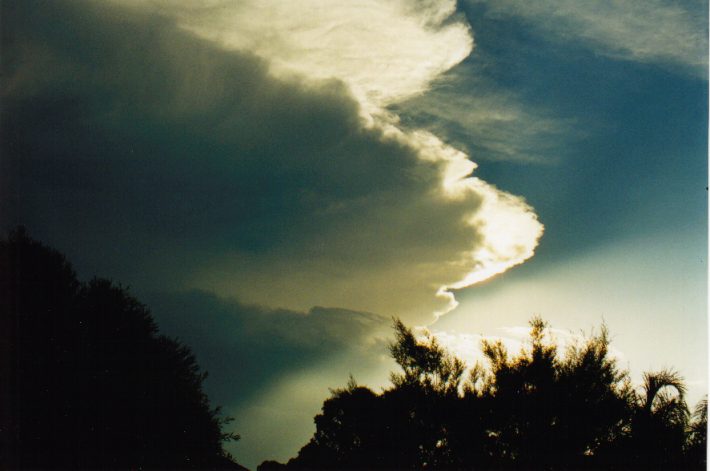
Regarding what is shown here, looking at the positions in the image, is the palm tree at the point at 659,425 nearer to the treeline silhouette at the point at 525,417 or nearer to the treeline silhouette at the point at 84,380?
the treeline silhouette at the point at 525,417

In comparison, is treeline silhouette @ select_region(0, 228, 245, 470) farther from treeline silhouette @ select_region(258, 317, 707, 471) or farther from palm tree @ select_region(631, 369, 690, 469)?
palm tree @ select_region(631, 369, 690, 469)

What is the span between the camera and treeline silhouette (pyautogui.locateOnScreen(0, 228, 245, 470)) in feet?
44.5

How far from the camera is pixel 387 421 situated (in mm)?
16391

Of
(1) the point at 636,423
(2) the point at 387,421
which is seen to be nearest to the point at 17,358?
(2) the point at 387,421

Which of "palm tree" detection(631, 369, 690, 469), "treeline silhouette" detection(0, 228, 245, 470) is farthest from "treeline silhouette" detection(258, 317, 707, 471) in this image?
"treeline silhouette" detection(0, 228, 245, 470)

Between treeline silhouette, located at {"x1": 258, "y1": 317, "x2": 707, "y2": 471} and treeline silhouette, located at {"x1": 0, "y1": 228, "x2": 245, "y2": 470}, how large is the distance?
432cm

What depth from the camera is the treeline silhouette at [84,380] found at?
13.6 m

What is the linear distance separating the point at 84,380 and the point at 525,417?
41.6 ft

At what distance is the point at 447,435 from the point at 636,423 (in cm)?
515

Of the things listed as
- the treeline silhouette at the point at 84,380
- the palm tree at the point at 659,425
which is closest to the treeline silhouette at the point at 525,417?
the palm tree at the point at 659,425

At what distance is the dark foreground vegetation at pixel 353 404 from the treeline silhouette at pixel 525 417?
31 millimetres

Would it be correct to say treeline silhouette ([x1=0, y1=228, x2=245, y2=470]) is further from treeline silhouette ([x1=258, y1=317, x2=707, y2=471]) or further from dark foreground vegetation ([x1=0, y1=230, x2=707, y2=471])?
treeline silhouette ([x1=258, y1=317, x2=707, y2=471])

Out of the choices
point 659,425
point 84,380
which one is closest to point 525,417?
point 659,425

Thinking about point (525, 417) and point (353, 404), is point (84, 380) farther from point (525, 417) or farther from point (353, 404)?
point (525, 417)
